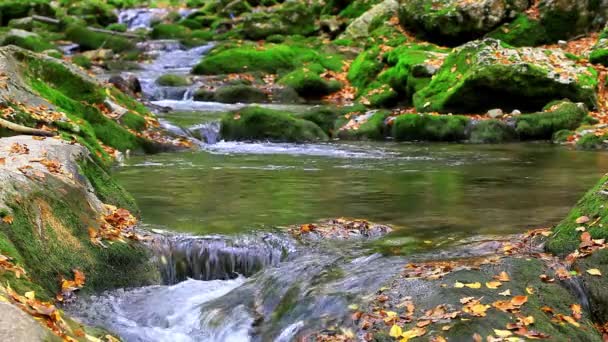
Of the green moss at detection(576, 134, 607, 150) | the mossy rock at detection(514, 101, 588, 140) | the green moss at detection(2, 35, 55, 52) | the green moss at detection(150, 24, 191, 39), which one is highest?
the green moss at detection(150, 24, 191, 39)

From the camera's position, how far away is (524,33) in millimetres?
21641

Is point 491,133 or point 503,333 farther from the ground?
point 491,133

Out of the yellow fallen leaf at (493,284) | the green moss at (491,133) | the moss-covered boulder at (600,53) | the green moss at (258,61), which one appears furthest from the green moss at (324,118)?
the yellow fallen leaf at (493,284)

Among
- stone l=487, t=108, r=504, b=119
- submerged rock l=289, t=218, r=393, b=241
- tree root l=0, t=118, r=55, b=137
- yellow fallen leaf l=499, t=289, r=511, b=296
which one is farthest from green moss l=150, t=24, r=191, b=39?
Answer: yellow fallen leaf l=499, t=289, r=511, b=296

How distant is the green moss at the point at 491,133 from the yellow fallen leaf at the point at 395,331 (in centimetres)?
1096

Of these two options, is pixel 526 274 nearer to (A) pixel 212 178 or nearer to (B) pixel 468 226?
(B) pixel 468 226

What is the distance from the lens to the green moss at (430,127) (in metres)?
15.6

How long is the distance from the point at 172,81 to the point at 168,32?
11.0m

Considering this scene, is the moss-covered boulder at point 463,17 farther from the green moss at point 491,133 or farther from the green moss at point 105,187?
the green moss at point 105,187

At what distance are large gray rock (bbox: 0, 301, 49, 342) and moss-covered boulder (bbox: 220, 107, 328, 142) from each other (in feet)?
39.7

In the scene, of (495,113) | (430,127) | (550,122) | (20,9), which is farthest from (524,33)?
(20,9)

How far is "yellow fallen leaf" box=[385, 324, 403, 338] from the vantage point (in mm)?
4762

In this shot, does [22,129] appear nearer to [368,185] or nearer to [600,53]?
[368,185]

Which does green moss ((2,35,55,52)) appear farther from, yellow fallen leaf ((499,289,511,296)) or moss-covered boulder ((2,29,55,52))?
yellow fallen leaf ((499,289,511,296))
